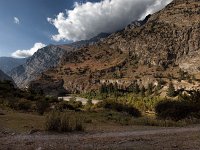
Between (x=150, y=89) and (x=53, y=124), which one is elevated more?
(x=150, y=89)

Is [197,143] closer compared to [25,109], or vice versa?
[197,143]

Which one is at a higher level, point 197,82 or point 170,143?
point 197,82

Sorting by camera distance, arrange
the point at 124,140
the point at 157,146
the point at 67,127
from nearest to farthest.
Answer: the point at 157,146
the point at 124,140
the point at 67,127

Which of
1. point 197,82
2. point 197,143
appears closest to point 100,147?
point 197,143

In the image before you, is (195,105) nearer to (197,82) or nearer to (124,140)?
(124,140)

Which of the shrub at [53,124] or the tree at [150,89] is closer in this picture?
the shrub at [53,124]

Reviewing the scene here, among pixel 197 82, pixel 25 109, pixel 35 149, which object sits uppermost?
pixel 197 82

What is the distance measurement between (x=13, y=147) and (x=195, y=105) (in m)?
35.2

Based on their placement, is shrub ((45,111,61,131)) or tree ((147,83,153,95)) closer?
shrub ((45,111,61,131))

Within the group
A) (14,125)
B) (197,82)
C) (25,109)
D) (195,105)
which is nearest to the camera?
(14,125)

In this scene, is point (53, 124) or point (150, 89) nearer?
point (53, 124)

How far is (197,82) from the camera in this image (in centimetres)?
18162

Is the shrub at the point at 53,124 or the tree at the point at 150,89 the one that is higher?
the tree at the point at 150,89

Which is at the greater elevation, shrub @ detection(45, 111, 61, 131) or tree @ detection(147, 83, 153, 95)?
tree @ detection(147, 83, 153, 95)
